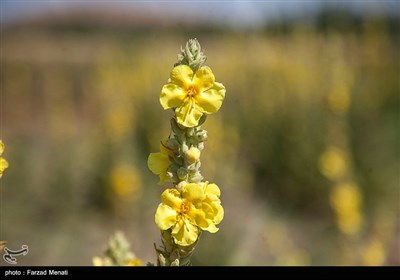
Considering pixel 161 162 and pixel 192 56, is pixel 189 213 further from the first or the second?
pixel 192 56

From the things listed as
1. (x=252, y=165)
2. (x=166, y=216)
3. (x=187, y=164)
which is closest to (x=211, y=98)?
(x=187, y=164)

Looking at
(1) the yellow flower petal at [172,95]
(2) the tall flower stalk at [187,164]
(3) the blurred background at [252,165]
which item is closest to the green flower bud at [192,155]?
(2) the tall flower stalk at [187,164]

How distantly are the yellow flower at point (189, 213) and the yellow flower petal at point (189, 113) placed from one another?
13cm

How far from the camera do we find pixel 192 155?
1127mm

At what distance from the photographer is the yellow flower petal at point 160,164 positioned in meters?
1.20

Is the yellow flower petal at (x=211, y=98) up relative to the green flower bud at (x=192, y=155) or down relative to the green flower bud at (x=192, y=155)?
up

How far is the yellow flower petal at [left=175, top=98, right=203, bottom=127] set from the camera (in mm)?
1116

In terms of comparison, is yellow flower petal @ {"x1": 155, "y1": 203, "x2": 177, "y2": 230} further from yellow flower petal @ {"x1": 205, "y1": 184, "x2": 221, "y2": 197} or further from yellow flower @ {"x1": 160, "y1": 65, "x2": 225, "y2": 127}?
yellow flower @ {"x1": 160, "y1": 65, "x2": 225, "y2": 127}

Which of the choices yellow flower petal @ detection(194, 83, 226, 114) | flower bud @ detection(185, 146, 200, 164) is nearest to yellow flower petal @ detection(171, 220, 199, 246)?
flower bud @ detection(185, 146, 200, 164)

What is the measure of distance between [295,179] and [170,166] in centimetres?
592

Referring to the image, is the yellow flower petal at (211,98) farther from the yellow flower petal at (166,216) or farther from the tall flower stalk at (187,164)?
the yellow flower petal at (166,216)

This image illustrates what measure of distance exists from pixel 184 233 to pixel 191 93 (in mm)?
292

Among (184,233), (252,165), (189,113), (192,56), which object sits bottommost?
(184,233)
